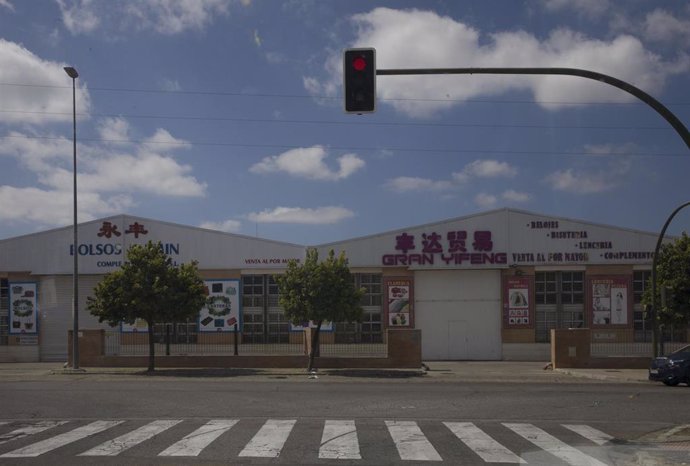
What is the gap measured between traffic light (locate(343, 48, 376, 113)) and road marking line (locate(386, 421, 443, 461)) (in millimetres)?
5439

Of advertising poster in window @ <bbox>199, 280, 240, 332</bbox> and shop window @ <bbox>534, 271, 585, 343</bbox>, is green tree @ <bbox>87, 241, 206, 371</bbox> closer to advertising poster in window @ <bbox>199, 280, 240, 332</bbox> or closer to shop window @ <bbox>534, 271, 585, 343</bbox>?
advertising poster in window @ <bbox>199, 280, 240, 332</bbox>

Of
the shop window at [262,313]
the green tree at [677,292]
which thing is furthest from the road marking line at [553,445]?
the shop window at [262,313]

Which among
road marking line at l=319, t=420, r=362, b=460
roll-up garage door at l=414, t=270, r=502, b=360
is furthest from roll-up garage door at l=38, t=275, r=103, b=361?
road marking line at l=319, t=420, r=362, b=460

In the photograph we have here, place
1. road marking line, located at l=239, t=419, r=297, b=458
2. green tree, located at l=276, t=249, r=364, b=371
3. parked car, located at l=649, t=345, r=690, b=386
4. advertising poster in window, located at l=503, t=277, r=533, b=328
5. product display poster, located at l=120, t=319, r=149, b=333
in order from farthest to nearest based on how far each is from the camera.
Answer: advertising poster in window, located at l=503, t=277, r=533, b=328, product display poster, located at l=120, t=319, r=149, b=333, green tree, located at l=276, t=249, r=364, b=371, parked car, located at l=649, t=345, r=690, b=386, road marking line, located at l=239, t=419, r=297, b=458

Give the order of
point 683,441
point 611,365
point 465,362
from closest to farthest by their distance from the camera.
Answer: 1. point 683,441
2. point 611,365
3. point 465,362

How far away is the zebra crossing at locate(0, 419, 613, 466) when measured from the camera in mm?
11367

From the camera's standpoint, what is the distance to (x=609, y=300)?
40.5 metres

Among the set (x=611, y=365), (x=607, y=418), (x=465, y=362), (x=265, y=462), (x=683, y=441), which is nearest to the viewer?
(x=265, y=462)

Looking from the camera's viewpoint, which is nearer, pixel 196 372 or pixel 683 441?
pixel 683 441

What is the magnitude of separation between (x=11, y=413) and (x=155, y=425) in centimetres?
414

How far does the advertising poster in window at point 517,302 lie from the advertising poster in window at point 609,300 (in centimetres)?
338

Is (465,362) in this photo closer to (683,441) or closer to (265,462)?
(683,441)

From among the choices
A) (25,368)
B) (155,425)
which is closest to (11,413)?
(155,425)

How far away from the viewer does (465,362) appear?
38.9 metres
